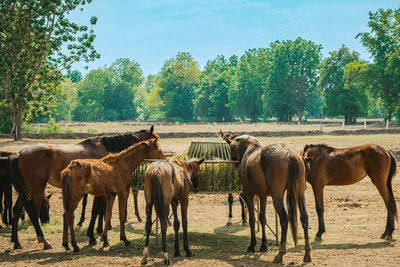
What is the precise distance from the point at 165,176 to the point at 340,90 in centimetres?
7188

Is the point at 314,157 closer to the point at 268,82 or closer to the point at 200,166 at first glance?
the point at 200,166

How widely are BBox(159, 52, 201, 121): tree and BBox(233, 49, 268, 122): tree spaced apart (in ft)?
51.9

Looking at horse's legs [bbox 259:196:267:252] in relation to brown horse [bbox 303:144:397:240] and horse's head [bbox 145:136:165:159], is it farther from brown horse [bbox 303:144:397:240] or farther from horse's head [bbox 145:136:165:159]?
horse's head [bbox 145:136:165:159]

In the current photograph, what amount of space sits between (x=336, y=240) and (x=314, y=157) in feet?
6.43

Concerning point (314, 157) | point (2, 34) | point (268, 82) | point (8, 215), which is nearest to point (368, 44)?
point (2, 34)

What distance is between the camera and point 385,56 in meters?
37.9

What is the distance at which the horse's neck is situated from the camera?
32.6 ft

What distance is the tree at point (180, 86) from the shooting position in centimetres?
11000

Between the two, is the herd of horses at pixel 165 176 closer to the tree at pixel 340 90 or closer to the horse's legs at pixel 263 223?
the horse's legs at pixel 263 223

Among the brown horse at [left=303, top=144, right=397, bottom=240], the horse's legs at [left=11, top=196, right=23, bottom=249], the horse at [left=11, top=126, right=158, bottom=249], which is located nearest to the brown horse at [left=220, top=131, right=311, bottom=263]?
the brown horse at [left=303, top=144, right=397, bottom=240]

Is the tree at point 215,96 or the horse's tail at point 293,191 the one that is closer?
the horse's tail at point 293,191

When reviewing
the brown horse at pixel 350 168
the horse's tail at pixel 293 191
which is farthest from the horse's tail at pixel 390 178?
the horse's tail at pixel 293 191


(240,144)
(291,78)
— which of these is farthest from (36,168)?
(291,78)

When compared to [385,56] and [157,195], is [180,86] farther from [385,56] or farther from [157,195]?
[157,195]
